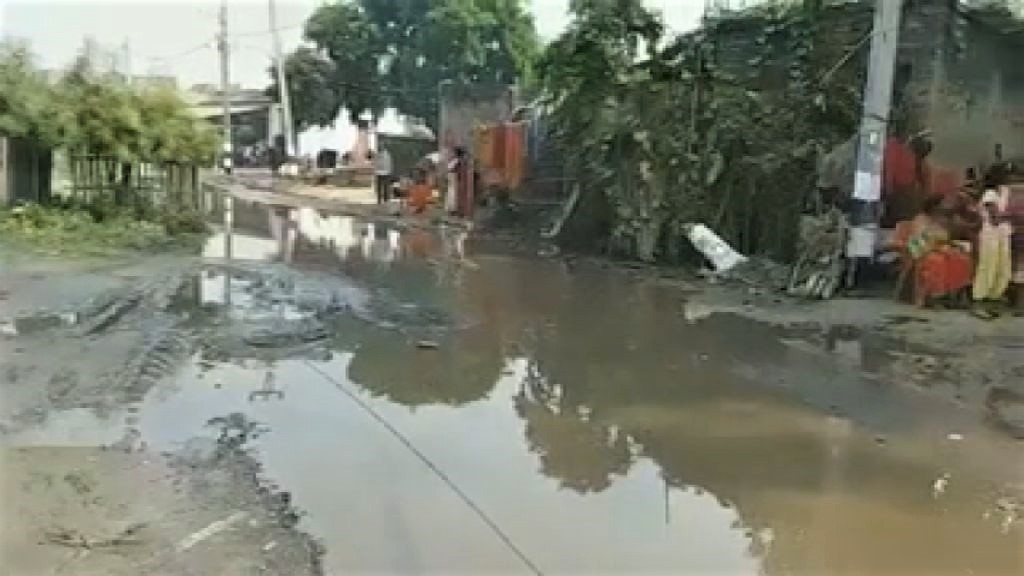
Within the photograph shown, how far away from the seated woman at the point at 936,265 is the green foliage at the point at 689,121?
7.64 ft

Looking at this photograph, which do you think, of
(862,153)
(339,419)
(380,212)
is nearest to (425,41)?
(380,212)

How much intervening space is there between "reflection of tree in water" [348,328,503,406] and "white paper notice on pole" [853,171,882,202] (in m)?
4.88

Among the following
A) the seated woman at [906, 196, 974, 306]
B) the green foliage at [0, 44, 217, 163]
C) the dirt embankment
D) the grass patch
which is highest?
the green foliage at [0, 44, 217, 163]

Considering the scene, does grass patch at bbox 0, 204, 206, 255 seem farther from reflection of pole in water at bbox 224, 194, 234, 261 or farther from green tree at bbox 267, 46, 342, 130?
green tree at bbox 267, 46, 342, 130

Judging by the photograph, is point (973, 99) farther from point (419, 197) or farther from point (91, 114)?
point (419, 197)

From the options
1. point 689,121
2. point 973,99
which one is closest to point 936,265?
point 973,99

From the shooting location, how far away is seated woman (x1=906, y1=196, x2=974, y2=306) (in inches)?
448

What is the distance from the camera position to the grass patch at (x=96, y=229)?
48.4ft

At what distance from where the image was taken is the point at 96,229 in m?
15.9

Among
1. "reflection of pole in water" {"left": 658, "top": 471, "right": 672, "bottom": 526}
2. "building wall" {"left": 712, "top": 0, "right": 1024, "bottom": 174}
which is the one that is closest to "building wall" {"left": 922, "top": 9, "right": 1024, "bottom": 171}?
"building wall" {"left": 712, "top": 0, "right": 1024, "bottom": 174}

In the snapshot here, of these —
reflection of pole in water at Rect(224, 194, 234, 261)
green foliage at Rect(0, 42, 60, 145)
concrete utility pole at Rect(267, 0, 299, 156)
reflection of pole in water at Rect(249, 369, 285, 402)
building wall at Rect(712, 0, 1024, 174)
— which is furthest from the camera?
concrete utility pole at Rect(267, 0, 299, 156)

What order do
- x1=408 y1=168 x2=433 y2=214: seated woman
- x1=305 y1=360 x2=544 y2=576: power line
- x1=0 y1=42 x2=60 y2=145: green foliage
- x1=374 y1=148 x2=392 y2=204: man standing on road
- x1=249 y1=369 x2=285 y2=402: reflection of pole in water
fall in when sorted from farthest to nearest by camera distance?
x1=374 y1=148 x2=392 y2=204: man standing on road < x1=408 y1=168 x2=433 y2=214: seated woman < x1=0 y1=42 x2=60 y2=145: green foliage < x1=249 y1=369 x2=285 y2=402: reflection of pole in water < x1=305 y1=360 x2=544 y2=576: power line

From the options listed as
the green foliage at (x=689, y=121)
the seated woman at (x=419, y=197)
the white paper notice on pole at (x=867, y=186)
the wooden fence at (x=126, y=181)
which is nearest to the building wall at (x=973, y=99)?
the green foliage at (x=689, y=121)

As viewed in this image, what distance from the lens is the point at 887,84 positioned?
12289 millimetres
